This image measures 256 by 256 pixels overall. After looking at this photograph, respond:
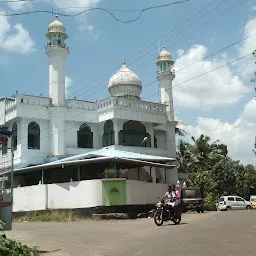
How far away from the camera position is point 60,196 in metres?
23.5

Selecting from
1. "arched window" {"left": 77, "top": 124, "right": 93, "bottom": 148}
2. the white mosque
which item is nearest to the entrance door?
the white mosque

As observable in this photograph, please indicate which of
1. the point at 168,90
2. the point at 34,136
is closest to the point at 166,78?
the point at 168,90

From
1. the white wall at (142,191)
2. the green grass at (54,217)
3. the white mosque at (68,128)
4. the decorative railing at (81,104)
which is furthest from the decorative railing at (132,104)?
the green grass at (54,217)

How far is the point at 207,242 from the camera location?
923 centimetres

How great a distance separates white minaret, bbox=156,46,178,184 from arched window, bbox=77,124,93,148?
698 centimetres

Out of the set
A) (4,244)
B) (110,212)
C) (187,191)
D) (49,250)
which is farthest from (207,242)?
(187,191)

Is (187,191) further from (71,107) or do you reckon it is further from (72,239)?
(72,239)

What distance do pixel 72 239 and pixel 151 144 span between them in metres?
21.5

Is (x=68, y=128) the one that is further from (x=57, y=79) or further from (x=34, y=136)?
(x=57, y=79)

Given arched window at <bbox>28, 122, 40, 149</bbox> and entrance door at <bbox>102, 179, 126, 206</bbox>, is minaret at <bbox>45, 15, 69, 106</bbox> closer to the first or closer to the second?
arched window at <bbox>28, 122, 40, 149</bbox>

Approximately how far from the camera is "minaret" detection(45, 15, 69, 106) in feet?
99.3

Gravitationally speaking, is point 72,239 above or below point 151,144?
below

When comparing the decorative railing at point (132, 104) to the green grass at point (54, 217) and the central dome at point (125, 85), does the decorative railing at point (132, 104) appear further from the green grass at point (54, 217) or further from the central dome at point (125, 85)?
the green grass at point (54, 217)

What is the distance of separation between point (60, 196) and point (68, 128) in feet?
25.7
